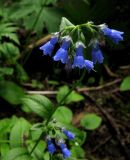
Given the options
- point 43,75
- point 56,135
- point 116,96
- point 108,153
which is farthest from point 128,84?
point 56,135

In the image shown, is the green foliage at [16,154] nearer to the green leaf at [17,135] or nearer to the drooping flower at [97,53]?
the green leaf at [17,135]

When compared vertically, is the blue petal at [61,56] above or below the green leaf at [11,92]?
above

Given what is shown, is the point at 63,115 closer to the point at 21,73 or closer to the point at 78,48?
the point at 21,73

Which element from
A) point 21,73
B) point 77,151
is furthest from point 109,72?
point 77,151

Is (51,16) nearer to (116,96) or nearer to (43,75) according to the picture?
(43,75)

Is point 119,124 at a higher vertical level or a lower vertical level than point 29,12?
lower

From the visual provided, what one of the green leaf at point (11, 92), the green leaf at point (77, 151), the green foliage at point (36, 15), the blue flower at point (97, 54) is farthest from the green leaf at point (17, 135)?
the green foliage at point (36, 15)
